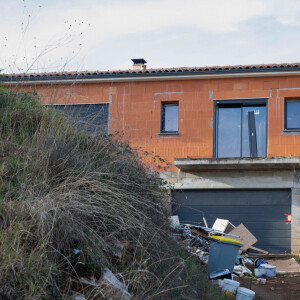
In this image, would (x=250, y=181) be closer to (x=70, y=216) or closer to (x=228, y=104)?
(x=228, y=104)

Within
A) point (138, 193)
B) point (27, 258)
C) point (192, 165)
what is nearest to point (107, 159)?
point (138, 193)

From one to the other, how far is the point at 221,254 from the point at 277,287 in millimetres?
2421

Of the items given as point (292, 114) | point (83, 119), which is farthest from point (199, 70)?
point (83, 119)

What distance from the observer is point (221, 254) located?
1309 cm

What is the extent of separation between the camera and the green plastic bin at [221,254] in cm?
1292

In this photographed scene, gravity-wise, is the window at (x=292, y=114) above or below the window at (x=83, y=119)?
above

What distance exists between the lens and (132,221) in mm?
6977

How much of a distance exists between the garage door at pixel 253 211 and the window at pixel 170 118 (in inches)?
97.6

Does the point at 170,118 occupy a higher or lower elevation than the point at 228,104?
lower

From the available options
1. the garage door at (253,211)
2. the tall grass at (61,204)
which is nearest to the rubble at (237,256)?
the garage door at (253,211)

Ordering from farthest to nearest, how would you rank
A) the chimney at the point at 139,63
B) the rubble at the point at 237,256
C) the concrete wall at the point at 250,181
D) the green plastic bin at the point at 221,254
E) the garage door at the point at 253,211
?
the chimney at the point at 139,63 < the garage door at the point at 253,211 < the concrete wall at the point at 250,181 < the green plastic bin at the point at 221,254 < the rubble at the point at 237,256

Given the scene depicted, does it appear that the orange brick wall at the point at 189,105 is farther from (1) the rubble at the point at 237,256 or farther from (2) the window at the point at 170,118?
(1) the rubble at the point at 237,256

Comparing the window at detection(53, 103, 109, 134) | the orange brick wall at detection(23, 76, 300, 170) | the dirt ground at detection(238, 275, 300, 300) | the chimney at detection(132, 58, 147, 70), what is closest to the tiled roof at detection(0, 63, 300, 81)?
the orange brick wall at detection(23, 76, 300, 170)

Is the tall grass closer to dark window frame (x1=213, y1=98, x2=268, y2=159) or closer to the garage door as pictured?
the garage door
